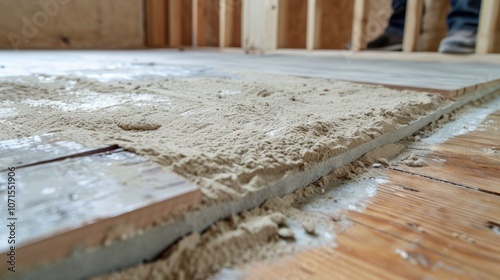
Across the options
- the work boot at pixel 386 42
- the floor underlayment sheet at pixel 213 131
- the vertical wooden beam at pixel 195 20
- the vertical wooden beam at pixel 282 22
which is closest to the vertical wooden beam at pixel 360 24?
the work boot at pixel 386 42

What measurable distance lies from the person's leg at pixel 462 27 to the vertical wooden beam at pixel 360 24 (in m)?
0.53

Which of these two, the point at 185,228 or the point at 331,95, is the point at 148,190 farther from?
the point at 331,95

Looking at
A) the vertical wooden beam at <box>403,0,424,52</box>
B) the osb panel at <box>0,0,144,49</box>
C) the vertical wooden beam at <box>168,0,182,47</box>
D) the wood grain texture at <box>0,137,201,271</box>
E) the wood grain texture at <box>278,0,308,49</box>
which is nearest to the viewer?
the wood grain texture at <box>0,137,201,271</box>

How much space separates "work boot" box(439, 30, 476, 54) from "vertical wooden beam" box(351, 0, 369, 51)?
1.96ft

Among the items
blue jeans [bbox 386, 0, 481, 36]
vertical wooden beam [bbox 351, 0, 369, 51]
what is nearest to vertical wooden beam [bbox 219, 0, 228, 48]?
vertical wooden beam [bbox 351, 0, 369, 51]

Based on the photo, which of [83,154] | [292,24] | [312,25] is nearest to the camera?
[83,154]

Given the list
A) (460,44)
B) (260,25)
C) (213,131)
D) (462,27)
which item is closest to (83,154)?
(213,131)

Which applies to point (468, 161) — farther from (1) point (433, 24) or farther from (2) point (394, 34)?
(2) point (394, 34)

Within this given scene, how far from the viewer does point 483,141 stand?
0.76 m

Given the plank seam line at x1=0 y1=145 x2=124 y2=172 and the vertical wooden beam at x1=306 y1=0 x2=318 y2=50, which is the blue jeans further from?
the plank seam line at x1=0 y1=145 x2=124 y2=172

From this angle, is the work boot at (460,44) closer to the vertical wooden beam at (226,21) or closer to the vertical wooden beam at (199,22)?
the vertical wooden beam at (226,21)

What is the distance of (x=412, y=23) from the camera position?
7.82 feet

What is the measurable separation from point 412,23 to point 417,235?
2.31m

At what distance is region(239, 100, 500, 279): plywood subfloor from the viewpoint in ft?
1.13
